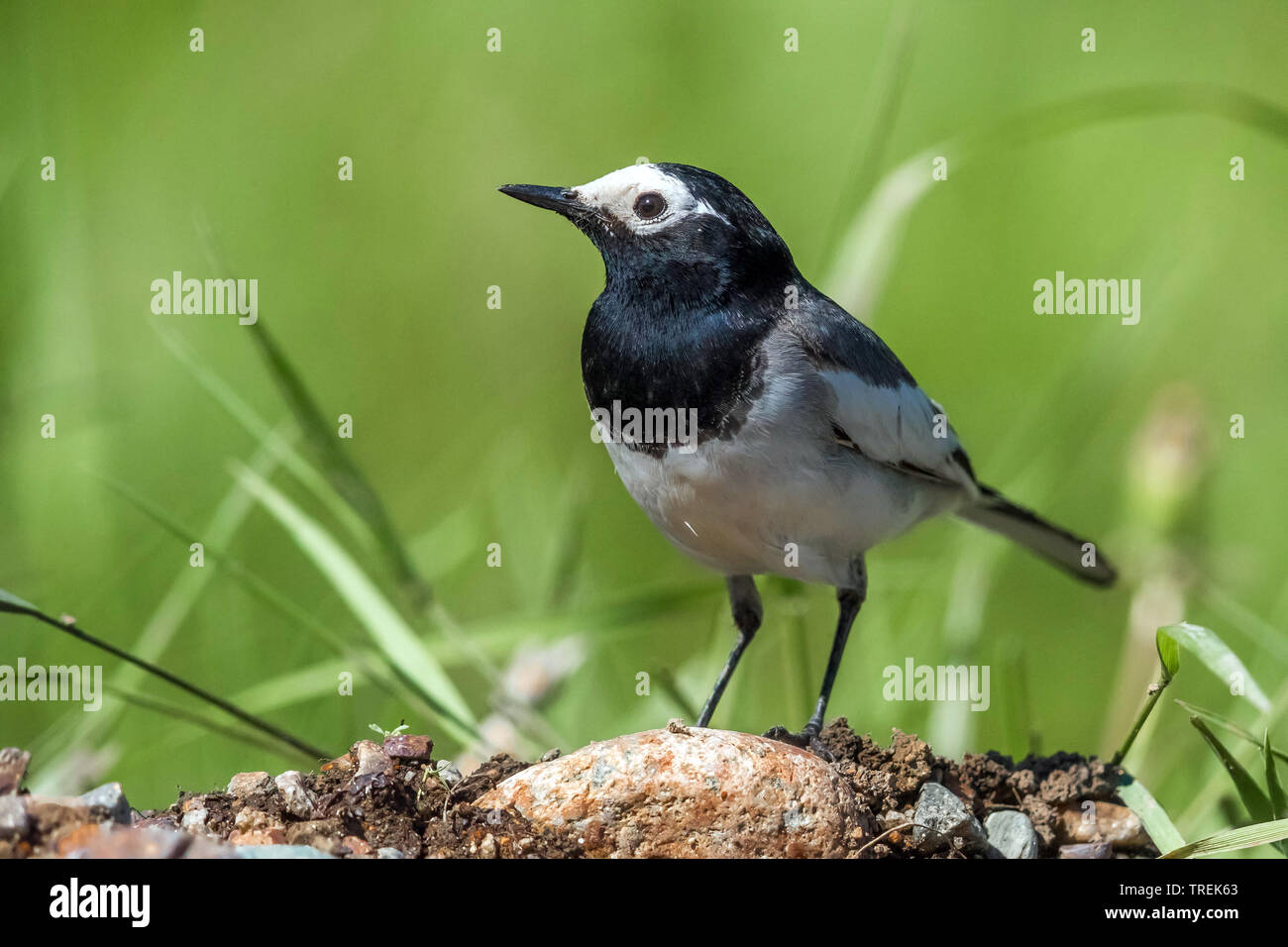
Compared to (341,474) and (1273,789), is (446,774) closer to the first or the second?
(341,474)

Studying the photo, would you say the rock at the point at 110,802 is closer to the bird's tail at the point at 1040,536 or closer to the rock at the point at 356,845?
the rock at the point at 356,845

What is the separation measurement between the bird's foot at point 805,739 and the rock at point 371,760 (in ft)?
3.36

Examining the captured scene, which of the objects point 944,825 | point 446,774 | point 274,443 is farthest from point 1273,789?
point 274,443

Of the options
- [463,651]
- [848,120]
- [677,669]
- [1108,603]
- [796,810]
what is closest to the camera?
[796,810]

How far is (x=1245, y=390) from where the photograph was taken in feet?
19.5

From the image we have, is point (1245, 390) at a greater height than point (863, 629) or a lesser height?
greater

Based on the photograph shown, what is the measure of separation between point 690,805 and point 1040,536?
7.92 ft

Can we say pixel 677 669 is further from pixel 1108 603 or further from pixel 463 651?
pixel 1108 603

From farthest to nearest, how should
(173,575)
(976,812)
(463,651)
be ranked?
1. (173,575)
2. (463,651)
3. (976,812)

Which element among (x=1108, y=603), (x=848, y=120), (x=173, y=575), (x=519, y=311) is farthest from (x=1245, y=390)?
(x=173, y=575)

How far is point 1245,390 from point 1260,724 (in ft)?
10.1

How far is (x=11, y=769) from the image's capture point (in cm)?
256

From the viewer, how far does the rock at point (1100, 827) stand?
3.23 m

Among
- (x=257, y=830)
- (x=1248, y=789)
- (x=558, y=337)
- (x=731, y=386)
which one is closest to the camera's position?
(x=257, y=830)
